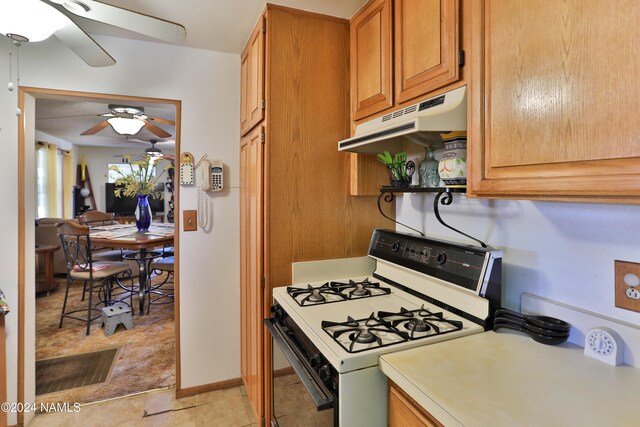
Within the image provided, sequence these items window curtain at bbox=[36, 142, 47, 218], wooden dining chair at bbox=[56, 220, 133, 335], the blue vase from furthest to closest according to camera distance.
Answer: window curtain at bbox=[36, 142, 47, 218], the blue vase, wooden dining chair at bbox=[56, 220, 133, 335]

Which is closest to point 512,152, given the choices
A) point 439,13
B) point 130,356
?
point 439,13

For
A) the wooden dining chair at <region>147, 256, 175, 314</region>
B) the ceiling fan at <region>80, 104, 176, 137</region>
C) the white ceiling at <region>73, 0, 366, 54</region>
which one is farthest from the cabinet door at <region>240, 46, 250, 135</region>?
the wooden dining chair at <region>147, 256, 175, 314</region>

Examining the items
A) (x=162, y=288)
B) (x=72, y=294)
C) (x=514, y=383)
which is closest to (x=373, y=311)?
(x=514, y=383)

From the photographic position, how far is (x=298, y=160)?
1.71 metres

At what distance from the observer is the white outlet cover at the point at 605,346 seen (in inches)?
35.7

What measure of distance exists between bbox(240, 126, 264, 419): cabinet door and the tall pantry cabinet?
11 millimetres

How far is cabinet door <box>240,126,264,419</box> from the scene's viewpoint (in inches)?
69.4

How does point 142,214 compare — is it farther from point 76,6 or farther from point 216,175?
point 76,6

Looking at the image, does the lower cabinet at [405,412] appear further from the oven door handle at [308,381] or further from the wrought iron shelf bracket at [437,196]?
the wrought iron shelf bracket at [437,196]

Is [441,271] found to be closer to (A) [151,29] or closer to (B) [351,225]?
(B) [351,225]

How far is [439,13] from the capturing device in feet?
3.74

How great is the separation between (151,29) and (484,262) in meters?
1.60

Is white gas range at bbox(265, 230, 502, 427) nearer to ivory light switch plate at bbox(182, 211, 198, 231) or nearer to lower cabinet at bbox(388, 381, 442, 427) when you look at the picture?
lower cabinet at bbox(388, 381, 442, 427)

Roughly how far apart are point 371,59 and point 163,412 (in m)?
2.33
